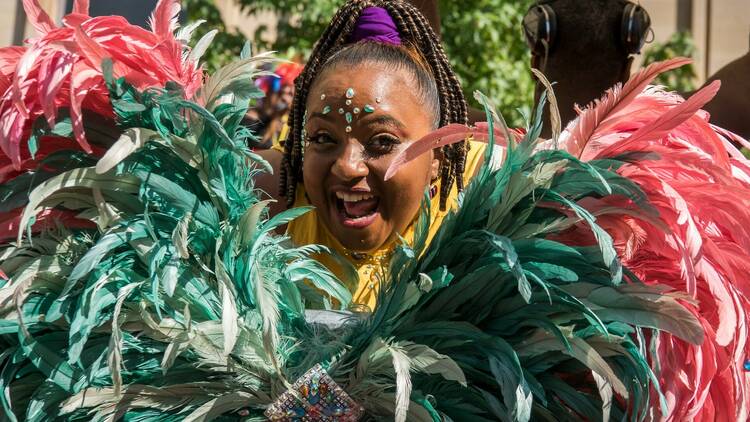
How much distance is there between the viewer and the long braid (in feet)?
9.51

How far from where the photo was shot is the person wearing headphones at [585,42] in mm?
4004

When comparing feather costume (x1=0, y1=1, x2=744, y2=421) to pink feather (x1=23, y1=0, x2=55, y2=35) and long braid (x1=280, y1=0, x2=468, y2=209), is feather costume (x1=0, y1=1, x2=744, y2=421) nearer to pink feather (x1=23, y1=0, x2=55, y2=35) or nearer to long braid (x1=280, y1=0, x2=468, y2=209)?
pink feather (x1=23, y1=0, x2=55, y2=35)

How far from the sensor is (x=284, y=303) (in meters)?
2.29

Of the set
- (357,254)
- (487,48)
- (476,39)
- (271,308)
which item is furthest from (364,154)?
(487,48)

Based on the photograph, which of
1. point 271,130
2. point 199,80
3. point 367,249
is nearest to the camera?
point 199,80

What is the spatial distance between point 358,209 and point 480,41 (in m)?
4.42

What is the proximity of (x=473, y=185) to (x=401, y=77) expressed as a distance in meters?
0.64

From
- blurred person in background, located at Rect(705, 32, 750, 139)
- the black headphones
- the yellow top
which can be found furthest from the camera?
blurred person in background, located at Rect(705, 32, 750, 139)

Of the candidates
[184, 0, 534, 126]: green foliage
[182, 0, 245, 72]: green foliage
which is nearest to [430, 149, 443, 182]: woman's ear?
[184, 0, 534, 126]: green foliage

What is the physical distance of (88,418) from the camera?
7.07ft

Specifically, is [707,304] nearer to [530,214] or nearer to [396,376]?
[530,214]

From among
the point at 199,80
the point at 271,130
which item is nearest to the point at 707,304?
the point at 199,80

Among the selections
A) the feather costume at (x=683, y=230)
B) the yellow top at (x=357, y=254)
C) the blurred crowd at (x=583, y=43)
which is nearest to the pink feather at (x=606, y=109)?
the feather costume at (x=683, y=230)

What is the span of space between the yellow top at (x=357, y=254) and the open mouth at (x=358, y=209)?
11cm
